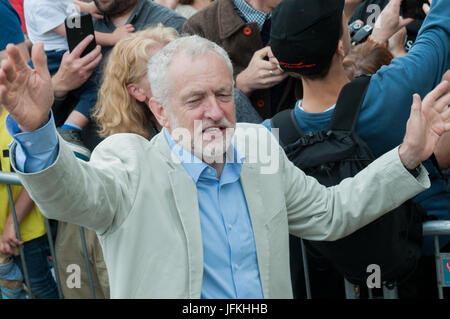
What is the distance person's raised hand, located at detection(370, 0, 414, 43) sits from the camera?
3498mm

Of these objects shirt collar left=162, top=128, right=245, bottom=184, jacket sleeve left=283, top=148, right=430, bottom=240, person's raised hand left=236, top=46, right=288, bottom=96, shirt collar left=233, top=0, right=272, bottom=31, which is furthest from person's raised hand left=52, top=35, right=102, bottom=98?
jacket sleeve left=283, top=148, right=430, bottom=240


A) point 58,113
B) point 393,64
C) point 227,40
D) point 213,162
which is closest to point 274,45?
point 393,64

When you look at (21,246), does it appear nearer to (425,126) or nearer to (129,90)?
(129,90)

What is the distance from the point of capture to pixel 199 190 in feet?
7.18

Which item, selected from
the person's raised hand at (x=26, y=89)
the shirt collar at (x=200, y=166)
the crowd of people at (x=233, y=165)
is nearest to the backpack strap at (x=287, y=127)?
the crowd of people at (x=233, y=165)

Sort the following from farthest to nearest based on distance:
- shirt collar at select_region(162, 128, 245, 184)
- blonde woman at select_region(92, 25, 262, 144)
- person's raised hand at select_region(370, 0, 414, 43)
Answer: person's raised hand at select_region(370, 0, 414, 43) → blonde woman at select_region(92, 25, 262, 144) → shirt collar at select_region(162, 128, 245, 184)

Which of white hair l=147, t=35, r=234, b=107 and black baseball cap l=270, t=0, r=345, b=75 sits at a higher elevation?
white hair l=147, t=35, r=234, b=107

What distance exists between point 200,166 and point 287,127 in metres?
0.66

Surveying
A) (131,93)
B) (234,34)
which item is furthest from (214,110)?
(234,34)

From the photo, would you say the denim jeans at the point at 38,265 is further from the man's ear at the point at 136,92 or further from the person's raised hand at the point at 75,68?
the man's ear at the point at 136,92

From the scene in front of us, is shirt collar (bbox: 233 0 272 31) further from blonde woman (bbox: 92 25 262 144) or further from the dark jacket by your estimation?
blonde woman (bbox: 92 25 262 144)

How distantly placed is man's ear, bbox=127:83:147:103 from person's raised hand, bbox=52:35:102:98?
0.68 meters

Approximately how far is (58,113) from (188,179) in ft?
7.43

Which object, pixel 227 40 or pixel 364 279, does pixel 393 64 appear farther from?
pixel 227 40
